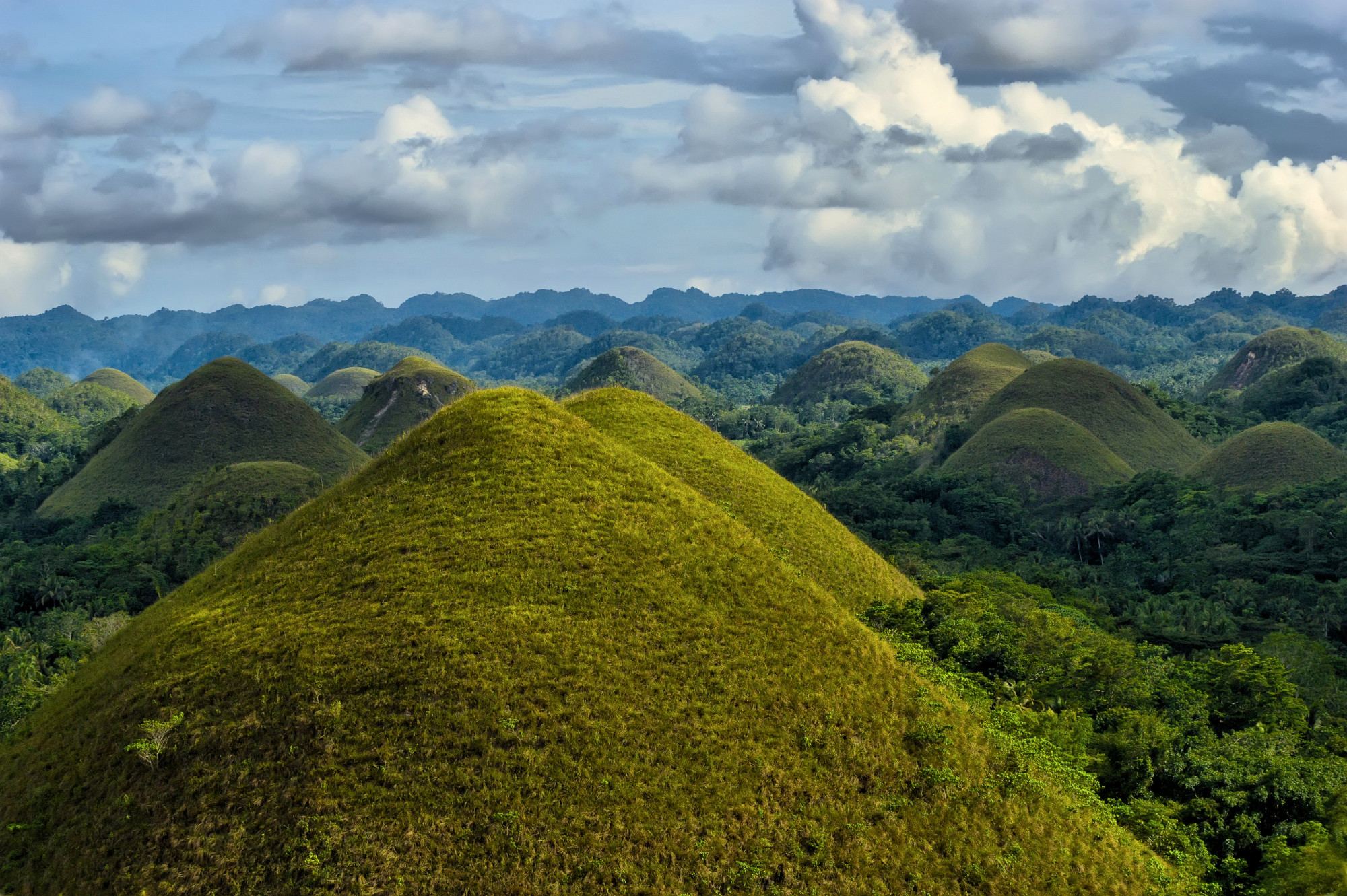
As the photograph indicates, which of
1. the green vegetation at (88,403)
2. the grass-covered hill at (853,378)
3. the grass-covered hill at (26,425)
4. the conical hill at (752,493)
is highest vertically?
the conical hill at (752,493)

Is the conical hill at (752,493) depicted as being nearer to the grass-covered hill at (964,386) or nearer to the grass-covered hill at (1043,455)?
the grass-covered hill at (1043,455)

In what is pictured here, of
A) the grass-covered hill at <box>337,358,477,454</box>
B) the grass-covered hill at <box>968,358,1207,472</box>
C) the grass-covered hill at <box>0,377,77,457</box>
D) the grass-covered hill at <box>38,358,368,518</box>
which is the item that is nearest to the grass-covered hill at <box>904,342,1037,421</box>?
the grass-covered hill at <box>968,358,1207,472</box>

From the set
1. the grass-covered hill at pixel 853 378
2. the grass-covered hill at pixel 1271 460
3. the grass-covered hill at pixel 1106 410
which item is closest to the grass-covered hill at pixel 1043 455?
the grass-covered hill at pixel 1106 410

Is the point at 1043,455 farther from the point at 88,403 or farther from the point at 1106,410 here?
the point at 88,403

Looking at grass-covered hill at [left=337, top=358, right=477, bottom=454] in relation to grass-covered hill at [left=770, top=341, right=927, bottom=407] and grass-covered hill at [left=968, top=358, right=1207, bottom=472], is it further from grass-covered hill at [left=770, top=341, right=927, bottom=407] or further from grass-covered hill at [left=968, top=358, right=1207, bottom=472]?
grass-covered hill at [left=770, top=341, right=927, bottom=407]

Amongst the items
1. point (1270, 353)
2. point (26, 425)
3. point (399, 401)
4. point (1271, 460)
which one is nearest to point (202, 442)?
point (399, 401)

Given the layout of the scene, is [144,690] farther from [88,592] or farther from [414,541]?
[88,592]

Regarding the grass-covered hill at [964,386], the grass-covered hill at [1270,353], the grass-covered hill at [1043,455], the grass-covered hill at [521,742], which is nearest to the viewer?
the grass-covered hill at [521,742]
